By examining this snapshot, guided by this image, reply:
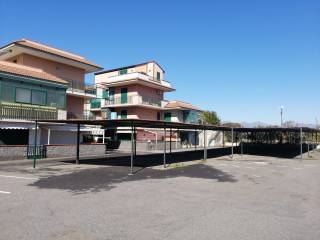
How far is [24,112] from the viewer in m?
24.9

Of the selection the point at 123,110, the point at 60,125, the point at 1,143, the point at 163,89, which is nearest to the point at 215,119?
the point at 163,89

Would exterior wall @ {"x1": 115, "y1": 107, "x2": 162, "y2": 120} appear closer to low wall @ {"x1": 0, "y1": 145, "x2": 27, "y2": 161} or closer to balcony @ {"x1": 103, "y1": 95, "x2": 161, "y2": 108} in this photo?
balcony @ {"x1": 103, "y1": 95, "x2": 161, "y2": 108}

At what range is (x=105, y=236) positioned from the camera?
6.51 m

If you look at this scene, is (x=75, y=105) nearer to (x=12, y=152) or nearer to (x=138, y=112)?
(x=138, y=112)

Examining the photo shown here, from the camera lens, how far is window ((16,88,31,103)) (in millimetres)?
24859

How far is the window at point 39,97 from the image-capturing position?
2598cm

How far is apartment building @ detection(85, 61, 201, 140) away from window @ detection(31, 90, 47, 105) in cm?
1401

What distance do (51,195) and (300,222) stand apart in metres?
7.32

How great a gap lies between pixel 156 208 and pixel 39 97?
66.6 feet

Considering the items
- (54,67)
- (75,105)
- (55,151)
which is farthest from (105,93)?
(55,151)

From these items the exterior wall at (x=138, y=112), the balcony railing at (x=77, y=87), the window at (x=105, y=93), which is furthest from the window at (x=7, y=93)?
the window at (x=105, y=93)

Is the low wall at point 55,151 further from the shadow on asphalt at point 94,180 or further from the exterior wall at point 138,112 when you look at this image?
the exterior wall at point 138,112

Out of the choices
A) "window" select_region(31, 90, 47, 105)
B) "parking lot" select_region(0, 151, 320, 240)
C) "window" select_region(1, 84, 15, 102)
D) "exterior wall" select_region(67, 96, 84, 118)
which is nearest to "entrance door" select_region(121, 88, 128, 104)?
"exterior wall" select_region(67, 96, 84, 118)

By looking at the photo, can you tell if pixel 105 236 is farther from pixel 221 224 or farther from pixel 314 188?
pixel 314 188
